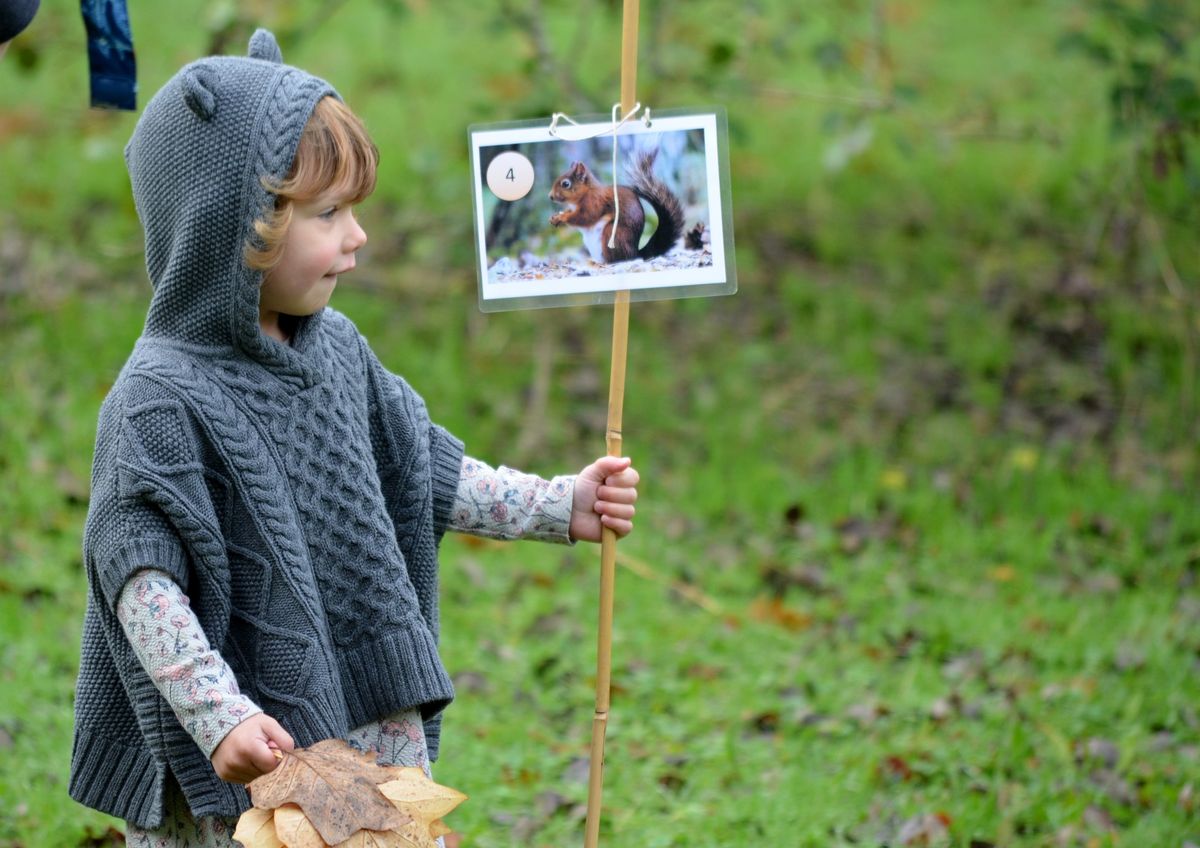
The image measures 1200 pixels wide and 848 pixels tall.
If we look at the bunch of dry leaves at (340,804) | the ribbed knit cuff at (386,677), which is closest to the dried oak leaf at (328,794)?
the bunch of dry leaves at (340,804)

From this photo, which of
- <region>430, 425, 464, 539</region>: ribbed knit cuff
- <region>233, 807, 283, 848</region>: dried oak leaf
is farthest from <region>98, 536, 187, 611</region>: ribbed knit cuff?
<region>430, 425, 464, 539</region>: ribbed knit cuff

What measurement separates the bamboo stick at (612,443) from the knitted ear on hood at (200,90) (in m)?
0.65

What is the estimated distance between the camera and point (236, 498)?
2166 millimetres

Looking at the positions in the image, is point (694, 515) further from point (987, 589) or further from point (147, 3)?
point (147, 3)

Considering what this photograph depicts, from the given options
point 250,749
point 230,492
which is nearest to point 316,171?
point 230,492

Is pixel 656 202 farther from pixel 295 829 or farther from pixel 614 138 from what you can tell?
pixel 295 829

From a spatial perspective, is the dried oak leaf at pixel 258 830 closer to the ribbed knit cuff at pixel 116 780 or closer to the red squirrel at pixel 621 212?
the ribbed knit cuff at pixel 116 780

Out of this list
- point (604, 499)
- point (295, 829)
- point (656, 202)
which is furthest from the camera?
point (604, 499)

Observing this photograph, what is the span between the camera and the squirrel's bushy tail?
93.7 inches

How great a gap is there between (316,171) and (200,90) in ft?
0.66

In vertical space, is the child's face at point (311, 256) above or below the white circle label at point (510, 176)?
below

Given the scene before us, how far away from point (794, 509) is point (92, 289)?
320 cm

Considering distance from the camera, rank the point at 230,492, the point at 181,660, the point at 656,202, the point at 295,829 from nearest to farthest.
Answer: the point at 295,829 < the point at 181,660 < the point at 230,492 < the point at 656,202

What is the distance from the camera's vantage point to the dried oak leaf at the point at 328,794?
196cm
